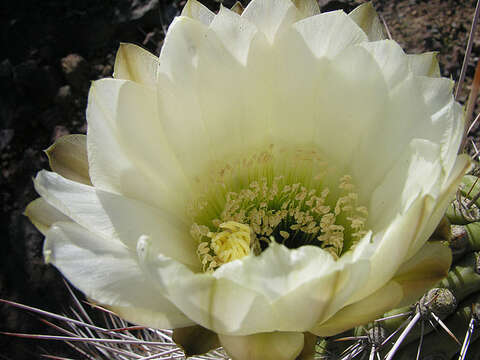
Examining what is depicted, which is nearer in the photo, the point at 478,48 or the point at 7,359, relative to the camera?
the point at 7,359

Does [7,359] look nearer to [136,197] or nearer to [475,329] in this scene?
[136,197]

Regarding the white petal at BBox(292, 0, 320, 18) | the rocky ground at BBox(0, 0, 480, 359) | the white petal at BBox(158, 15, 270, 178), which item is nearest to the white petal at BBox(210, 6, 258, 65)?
the white petal at BBox(158, 15, 270, 178)

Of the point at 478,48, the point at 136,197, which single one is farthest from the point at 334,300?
the point at 478,48

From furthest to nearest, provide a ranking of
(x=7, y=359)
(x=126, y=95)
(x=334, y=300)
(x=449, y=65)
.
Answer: (x=449, y=65), (x=7, y=359), (x=126, y=95), (x=334, y=300)

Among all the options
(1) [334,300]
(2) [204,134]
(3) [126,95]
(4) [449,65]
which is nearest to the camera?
(1) [334,300]

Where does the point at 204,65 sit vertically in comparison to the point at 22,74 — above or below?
above

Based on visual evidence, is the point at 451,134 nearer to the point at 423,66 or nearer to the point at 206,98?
the point at 423,66

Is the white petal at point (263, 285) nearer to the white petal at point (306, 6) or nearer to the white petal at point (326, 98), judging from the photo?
the white petal at point (326, 98)

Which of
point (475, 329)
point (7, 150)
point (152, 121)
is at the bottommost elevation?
point (475, 329)
